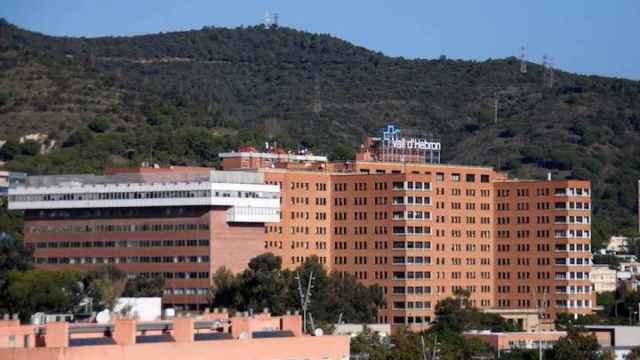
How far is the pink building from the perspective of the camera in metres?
121

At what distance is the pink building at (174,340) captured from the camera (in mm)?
121375

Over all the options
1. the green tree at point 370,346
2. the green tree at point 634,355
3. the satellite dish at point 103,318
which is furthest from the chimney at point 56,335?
the green tree at point 634,355

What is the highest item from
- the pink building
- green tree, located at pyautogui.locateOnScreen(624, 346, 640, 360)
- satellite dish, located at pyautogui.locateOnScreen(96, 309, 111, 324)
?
satellite dish, located at pyautogui.locateOnScreen(96, 309, 111, 324)

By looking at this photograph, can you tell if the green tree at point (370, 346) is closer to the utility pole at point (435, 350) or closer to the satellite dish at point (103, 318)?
the utility pole at point (435, 350)

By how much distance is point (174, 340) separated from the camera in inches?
5074

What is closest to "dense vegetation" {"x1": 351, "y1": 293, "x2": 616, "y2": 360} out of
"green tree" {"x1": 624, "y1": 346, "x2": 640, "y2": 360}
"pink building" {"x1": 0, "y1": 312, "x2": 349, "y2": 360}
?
"green tree" {"x1": 624, "y1": 346, "x2": 640, "y2": 360}

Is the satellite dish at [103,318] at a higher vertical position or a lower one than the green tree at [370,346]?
Answer: higher

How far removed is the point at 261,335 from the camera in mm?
137250

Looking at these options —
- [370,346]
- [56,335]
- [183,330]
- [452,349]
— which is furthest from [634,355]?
[56,335]

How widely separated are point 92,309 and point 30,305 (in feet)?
35.4

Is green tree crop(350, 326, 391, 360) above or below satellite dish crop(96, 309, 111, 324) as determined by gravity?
below

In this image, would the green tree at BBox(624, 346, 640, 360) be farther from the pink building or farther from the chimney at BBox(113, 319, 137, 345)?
the chimney at BBox(113, 319, 137, 345)

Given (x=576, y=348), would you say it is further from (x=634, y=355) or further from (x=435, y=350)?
(x=435, y=350)

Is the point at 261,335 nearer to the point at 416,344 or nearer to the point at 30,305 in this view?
the point at 416,344
